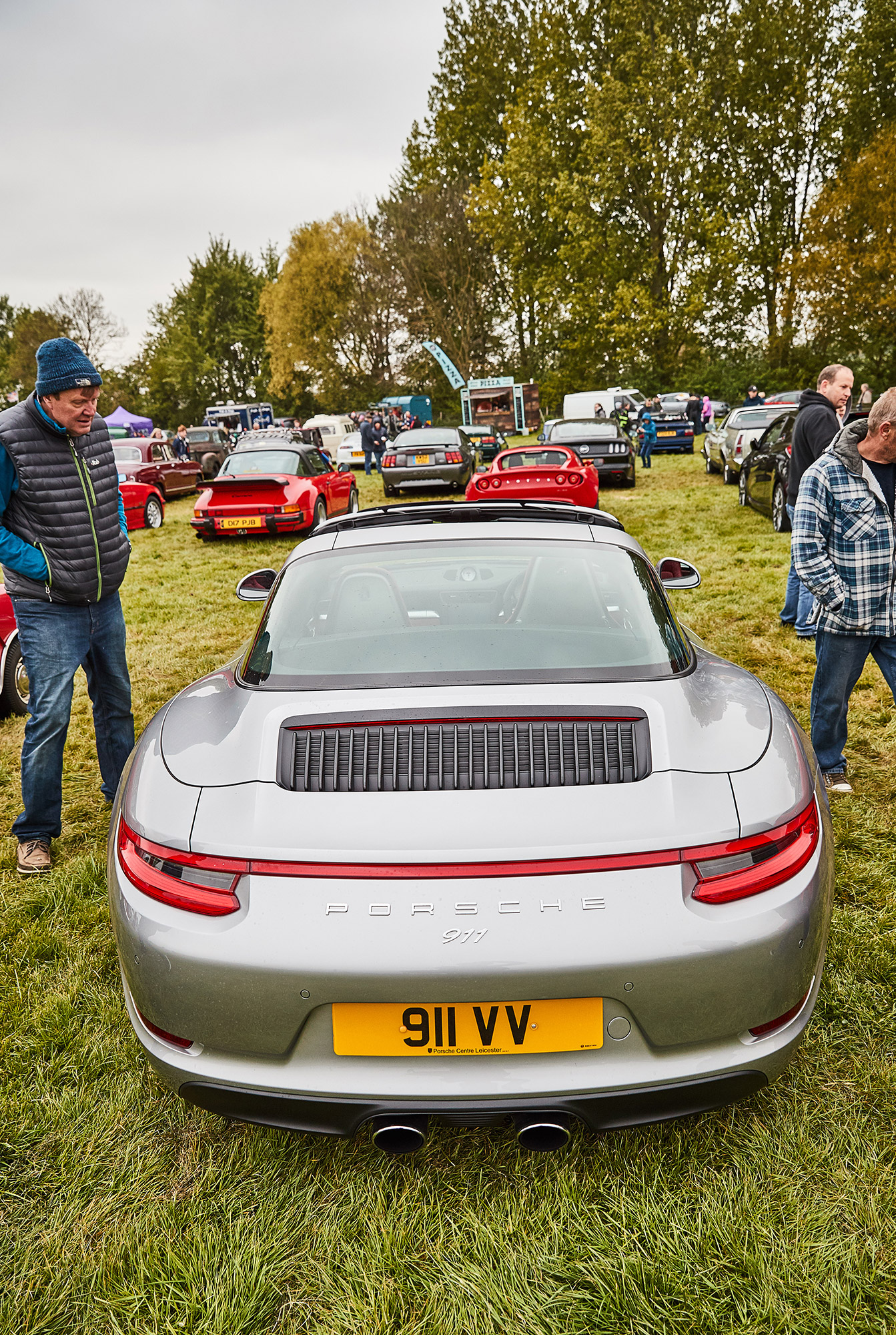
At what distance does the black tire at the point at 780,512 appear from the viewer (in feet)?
31.6

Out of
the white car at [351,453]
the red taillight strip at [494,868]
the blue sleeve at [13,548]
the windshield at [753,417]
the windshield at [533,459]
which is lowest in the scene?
the white car at [351,453]

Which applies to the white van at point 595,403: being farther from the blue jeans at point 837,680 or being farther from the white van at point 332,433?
the blue jeans at point 837,680

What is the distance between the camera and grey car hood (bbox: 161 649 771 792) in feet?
6.44

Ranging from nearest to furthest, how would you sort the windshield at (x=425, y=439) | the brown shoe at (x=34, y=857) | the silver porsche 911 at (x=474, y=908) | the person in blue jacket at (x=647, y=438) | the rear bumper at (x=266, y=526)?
1. the silver porsche 911 at (x=474, y=908)
2. the brown shoe at (x=34, y=857)
3. the rear bumper at (x=266, y=526)
4. the windshield at (x=425, y=439)
5. the person in blue jacket at (x=647, y=438)

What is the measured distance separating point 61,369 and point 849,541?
334cm

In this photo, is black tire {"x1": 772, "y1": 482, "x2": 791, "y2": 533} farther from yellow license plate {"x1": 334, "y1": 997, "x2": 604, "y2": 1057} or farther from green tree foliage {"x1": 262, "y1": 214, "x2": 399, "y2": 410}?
green tree foliage {"x1": 262, "y1": 214, "x2": 399, "y2": 410}

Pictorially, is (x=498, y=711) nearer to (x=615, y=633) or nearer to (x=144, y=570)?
(x=615, y=633)

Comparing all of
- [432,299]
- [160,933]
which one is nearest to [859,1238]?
[160,933]

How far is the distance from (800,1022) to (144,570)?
10984 millimetres

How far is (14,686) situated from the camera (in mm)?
5711

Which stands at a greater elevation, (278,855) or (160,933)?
(278,855)

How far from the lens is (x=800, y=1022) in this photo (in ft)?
6.28

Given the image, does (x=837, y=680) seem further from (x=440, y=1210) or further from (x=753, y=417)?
(x=753, y=417)

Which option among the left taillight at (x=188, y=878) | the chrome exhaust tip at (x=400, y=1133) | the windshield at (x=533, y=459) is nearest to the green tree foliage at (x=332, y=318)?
the windshield at (x=533, y=459)
